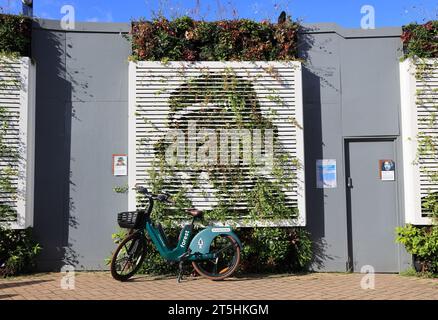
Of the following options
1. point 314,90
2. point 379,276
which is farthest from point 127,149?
point 379,276

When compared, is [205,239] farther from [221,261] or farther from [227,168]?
[227,168]

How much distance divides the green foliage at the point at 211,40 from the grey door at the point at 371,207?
6.85 feet

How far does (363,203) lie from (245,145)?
88.9 inches

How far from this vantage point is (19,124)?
7520mm

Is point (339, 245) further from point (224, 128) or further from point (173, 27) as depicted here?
point (173, 27)

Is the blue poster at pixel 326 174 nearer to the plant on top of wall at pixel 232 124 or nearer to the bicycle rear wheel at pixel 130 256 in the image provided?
the plant on top of wall at pixel 232 124

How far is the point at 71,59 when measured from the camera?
7996 millimetres

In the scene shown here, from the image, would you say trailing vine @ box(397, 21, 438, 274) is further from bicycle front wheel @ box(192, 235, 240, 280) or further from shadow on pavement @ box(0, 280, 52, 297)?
shadow on pavement @ box(0, 280, 52, 297)

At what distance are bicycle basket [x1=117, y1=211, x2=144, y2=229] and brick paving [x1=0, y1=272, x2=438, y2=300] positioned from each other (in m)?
0.83

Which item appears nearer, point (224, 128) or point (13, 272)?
point (13, 272)

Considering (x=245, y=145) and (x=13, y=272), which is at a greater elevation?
(x=245, y=145)

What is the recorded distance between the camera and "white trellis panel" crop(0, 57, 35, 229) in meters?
7.43

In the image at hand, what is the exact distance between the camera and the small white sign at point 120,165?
787 centimetres

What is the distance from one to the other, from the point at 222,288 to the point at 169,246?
1.12 meters
